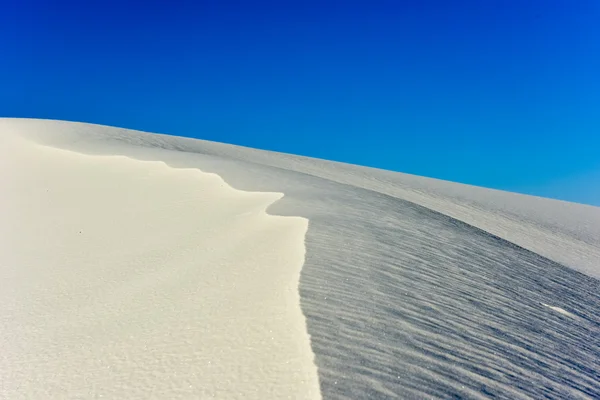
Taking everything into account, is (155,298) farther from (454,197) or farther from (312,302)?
(454,197)

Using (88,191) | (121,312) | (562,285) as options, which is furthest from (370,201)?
(121,312)

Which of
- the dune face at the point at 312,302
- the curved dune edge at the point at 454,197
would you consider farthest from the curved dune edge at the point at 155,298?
the curved dune edge at the point at 454,197

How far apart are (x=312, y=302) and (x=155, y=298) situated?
5.19 ft

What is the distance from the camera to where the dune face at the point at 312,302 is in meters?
4.06

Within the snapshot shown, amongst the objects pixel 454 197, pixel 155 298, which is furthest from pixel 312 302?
pixel 454 197

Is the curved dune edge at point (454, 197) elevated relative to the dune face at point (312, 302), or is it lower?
elevated

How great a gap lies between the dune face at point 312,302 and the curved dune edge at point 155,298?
2cm

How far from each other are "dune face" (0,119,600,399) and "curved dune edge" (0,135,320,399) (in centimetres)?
2

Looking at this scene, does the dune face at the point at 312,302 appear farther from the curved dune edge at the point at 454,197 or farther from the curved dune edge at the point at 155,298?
the curved dune edge at the point at 454,197

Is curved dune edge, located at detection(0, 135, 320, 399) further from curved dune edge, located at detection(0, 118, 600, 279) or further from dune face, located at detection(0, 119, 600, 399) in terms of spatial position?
curved dune edge, located at detection(0, 118, 600, 279)

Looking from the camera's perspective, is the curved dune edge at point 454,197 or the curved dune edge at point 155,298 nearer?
the curved dune edge at point 155,298

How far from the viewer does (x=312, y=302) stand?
4.86 metres

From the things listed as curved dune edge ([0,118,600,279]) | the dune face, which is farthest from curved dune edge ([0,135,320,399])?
curved dune edge ([0,118,600,279])

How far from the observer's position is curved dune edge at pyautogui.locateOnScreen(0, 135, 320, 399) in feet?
13.1
